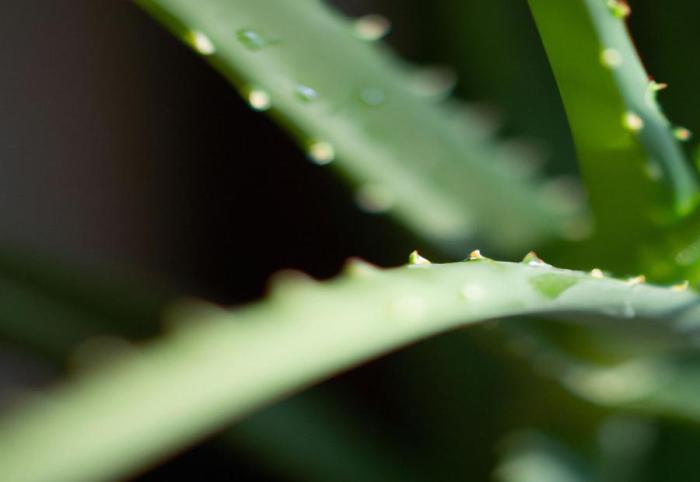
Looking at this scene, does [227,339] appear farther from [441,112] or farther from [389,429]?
[389,429]

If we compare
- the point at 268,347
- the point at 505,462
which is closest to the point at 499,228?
the point at 505,462

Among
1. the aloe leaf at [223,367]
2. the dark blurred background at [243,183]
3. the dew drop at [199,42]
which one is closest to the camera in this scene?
the aloe leaf at [223,367]

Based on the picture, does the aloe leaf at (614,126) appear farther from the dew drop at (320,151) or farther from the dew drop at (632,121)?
the dew drop at (320,151)

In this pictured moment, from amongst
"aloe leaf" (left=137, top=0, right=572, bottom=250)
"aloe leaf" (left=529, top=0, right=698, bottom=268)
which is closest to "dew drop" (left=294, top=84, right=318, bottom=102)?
"aloe leaf" (left=137, top=0, right=572, bottom=250)

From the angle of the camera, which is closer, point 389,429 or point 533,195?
point 533,195

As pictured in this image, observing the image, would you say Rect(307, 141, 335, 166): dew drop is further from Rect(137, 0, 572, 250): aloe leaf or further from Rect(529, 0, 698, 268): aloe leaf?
Rect(529, 0, 698, 268): aloe leaf

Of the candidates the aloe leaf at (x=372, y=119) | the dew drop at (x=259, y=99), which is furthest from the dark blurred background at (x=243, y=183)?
the dew drop at (x=259, y=99)

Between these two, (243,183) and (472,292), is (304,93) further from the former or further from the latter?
(243,183)
